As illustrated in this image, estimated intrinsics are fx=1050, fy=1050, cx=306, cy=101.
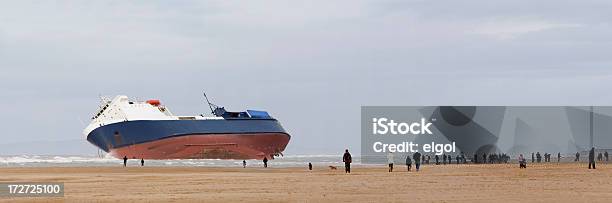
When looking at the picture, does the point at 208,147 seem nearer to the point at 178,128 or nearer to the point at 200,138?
the point at 200,138

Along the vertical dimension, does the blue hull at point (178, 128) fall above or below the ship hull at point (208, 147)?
above

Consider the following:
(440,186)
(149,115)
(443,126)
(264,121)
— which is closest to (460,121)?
(443,126)

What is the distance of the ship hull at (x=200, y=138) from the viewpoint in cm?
10225

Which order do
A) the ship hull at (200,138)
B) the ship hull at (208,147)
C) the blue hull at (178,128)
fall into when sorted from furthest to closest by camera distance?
the blue hull at (178,128), the ship hull at (200,138), the ship hull at (208,147)

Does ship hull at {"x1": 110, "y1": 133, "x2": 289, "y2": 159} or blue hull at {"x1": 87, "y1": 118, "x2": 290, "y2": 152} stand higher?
blue hull at {"x1": 87, "y1": 118, "x2": 290, "y2": 152}

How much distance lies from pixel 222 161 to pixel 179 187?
68.2 meters

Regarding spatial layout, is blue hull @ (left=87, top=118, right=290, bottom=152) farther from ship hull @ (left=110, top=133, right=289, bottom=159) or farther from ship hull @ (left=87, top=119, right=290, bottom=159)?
ship hull @ (left=110, top=133, right=289, bottom=159)

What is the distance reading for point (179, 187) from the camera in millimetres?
33094

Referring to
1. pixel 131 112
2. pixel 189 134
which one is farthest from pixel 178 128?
pixel 131 112

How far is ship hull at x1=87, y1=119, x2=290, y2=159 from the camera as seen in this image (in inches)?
4026

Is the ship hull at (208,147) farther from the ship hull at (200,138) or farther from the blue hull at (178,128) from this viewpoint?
the blue hull at (178,128)

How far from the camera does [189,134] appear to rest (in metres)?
102

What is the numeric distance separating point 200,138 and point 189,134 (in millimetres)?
1155

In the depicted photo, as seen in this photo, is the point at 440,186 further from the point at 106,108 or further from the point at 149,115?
the point at 106,108
